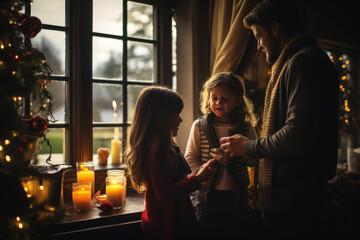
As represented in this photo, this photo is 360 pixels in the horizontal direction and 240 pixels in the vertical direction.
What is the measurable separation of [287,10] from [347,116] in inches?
93.0

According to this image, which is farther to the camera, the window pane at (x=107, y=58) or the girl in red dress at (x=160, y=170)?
the window pane at (x=107, y=58)

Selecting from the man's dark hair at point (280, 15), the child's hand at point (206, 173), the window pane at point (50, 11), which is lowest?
the child's hand at point (206, 173)

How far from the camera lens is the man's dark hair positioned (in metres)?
1.28

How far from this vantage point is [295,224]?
1202 mm

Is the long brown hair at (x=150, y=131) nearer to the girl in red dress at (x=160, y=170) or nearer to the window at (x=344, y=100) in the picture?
the girl in red dress at (x=160, y=170)

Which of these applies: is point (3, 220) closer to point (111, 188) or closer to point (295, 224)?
point (111, 188)

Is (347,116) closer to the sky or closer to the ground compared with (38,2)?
closer to the ground

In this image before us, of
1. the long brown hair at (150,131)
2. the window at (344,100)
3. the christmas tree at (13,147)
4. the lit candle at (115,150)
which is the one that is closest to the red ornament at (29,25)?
the christmas tree at (13,147)

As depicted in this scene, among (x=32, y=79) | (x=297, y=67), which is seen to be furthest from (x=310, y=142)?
(x=32, y=79)

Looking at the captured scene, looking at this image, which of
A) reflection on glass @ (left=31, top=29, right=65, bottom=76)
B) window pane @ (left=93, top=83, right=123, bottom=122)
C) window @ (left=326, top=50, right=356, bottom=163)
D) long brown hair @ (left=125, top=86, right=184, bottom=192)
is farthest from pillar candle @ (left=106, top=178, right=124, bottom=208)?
window @ (left=326, top=50, right=356, bottom=163)

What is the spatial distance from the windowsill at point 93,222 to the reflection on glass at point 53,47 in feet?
3.21

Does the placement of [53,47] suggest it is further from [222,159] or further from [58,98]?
[222,159]

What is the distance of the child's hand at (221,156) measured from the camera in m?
1.47

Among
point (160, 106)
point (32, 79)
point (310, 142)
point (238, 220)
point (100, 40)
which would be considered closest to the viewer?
point (310, 142)
